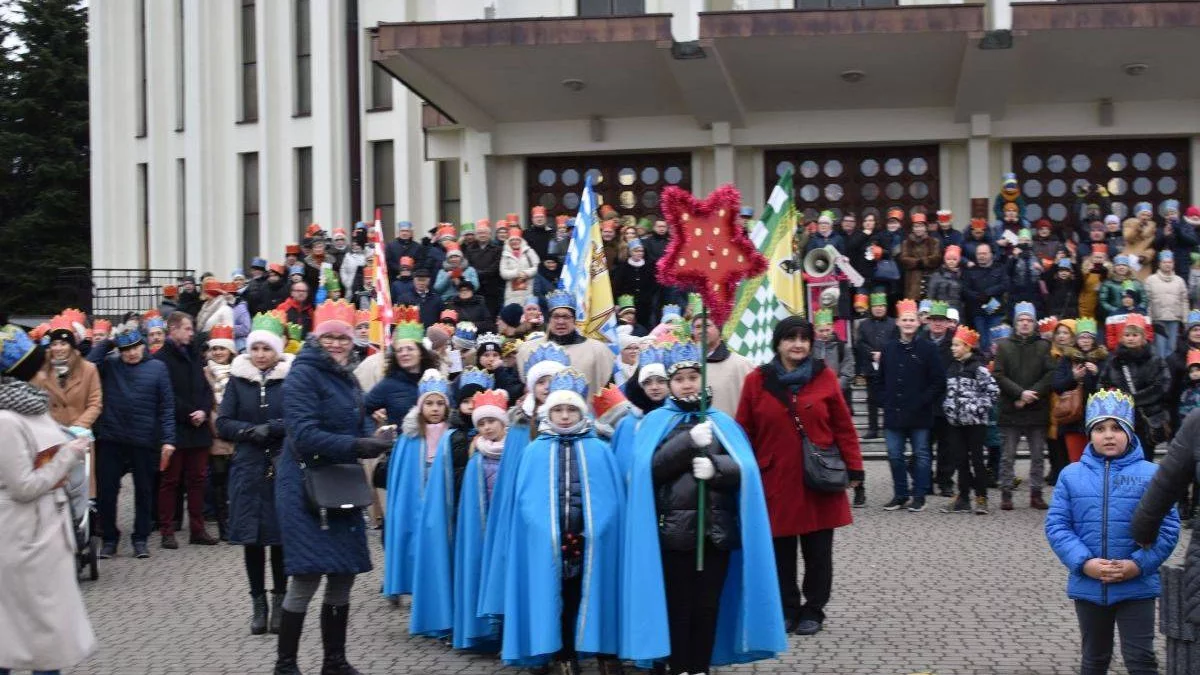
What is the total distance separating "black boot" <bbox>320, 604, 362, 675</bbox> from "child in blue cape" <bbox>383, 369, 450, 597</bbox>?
1676 millimetres

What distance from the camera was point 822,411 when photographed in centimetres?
972

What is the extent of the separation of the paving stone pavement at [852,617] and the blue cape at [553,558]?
27.1 inches

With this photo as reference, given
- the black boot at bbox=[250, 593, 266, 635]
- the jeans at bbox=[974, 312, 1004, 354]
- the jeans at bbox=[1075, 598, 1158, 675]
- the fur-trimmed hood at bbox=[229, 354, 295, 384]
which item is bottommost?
the black boot at bbox=[250, 593, 266, 635]

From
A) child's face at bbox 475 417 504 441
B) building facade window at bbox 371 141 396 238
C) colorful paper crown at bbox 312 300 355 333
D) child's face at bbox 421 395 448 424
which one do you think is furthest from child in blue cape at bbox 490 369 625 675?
building facade window at bbox 371 141 396 238

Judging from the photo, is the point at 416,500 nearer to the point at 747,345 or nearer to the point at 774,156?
the point at 747,345

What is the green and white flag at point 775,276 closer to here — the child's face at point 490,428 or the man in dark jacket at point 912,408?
the man in dark jacket at point 912,408

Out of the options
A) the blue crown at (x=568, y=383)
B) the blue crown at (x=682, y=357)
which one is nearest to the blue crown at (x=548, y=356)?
the blue crown at (x=568, y=383)

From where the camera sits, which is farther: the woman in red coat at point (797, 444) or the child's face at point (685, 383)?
the woman in red coat at point (797, 444)

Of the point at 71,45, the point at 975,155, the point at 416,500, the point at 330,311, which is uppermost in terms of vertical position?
the point at 71,45

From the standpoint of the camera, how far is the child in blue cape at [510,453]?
860 cm

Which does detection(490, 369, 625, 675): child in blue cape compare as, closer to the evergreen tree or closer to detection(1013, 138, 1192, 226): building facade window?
detection(1013, 138, 1192, 226): building facade window

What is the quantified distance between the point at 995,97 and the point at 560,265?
8.20 metres

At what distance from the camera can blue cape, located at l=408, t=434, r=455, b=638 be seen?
9.55 metres

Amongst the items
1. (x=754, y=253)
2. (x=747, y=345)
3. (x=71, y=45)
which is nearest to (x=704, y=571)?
(x=754, y=253)
